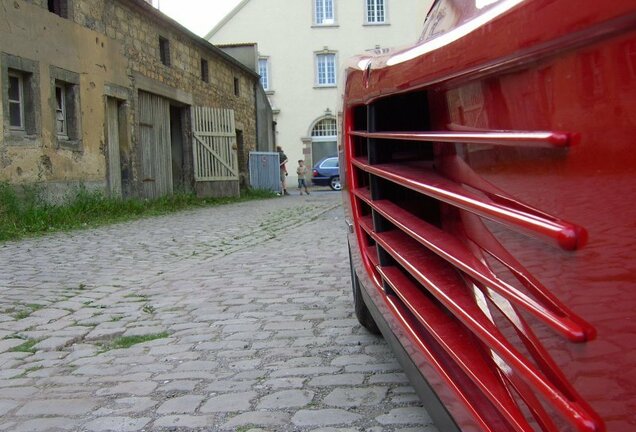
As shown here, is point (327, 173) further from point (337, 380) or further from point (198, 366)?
point (337, 380)

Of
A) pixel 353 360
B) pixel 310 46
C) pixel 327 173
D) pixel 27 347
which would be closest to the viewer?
pixel 353 360

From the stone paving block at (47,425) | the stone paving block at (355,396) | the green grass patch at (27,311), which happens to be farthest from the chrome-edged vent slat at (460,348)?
the green grass patch at (27,311)

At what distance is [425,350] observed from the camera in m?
1.91

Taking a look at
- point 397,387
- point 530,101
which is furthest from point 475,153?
point 397,387

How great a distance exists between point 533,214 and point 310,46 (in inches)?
1420

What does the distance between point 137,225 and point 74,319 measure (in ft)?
22.1

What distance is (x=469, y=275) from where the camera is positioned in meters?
1.50

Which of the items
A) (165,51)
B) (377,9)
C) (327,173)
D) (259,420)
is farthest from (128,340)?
(377,9)

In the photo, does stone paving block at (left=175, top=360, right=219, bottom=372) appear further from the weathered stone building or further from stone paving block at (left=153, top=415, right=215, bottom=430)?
the weathered stone building

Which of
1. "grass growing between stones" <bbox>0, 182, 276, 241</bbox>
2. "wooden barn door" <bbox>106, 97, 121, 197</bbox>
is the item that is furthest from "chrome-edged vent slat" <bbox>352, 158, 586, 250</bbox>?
"wooden barn door" <bbox>106, 97, 121, 197</bbox>

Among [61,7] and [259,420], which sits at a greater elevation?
[61,7]

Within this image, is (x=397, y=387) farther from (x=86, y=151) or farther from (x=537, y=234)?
(x=86, y=151)

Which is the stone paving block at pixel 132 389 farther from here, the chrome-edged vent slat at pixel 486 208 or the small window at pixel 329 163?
the small window at pixel 329 163

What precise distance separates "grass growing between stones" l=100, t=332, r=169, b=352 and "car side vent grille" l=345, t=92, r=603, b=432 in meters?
1.94
